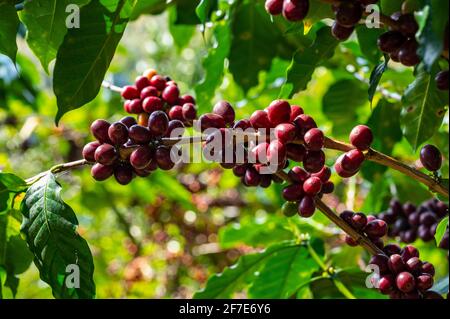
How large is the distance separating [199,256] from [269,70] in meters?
1.59

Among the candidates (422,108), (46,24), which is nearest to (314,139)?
(422,108)

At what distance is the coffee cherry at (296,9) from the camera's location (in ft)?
3.42

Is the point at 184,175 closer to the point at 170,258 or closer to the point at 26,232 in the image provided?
the point at 170,258

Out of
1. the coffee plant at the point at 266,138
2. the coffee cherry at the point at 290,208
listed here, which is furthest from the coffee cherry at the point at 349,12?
the coffee cherry at the point at 290,208

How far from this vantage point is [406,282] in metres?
1.19

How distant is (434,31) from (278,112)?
0.32 metres

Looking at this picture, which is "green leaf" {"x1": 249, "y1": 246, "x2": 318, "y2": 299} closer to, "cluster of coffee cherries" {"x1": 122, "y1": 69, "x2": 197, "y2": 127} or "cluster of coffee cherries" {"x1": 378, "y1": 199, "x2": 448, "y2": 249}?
"cluster of coffee cherries" {"x1": 378, "y1": 199, "x2": 448, "y2": 249}

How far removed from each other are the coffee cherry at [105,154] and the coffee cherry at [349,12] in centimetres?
49

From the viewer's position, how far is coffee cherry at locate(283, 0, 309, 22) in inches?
41.0

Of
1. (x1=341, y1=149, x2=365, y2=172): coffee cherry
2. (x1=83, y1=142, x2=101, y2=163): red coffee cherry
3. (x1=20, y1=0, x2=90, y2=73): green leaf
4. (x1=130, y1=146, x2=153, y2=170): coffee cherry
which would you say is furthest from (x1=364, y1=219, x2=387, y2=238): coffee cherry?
(x1=20, y1=0, x2=90, y2=73): green leaf

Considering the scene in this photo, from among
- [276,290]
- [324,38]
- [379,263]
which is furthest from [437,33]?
[276,290]

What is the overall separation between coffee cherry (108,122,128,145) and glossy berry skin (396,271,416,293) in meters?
0.57

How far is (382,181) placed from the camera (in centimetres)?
233

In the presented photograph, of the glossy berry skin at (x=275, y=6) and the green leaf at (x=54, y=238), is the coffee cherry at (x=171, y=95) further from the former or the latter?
the glossy berry skin at (x=275, y=6)
